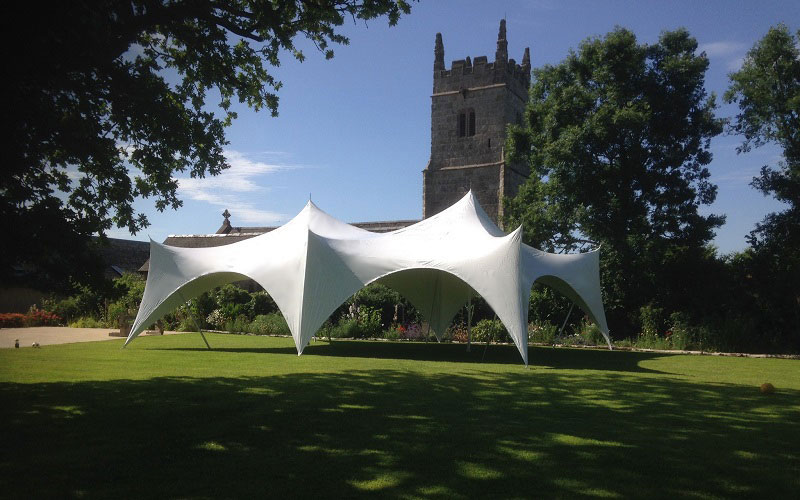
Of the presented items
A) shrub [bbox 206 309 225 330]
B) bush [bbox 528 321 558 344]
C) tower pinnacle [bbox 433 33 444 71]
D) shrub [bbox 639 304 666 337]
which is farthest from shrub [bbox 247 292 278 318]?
tower pinnacle [bbox 433 33 444 71]

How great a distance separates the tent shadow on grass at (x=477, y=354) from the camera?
11.0 metres

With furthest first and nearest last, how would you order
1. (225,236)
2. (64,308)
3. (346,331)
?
(225,236) → (64,308) → (346,331)

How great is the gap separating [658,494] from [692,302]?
13.2 m

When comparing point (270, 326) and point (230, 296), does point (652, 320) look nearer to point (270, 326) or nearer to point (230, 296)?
point (270, 326)

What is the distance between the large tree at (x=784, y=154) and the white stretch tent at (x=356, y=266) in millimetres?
4874

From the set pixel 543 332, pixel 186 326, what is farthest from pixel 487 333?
pixel 186 326

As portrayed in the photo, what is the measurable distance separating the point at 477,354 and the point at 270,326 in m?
7.19

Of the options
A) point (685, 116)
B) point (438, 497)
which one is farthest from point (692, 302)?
point (438, 497)

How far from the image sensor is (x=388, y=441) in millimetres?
4602

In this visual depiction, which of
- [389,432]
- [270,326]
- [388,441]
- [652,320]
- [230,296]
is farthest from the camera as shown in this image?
[230,296]

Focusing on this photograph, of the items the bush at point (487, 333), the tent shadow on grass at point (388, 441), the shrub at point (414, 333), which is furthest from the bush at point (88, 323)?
the tent shadow on grass at point (388, 441)

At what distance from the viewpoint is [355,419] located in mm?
5414

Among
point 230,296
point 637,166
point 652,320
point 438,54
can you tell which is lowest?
point 652,320

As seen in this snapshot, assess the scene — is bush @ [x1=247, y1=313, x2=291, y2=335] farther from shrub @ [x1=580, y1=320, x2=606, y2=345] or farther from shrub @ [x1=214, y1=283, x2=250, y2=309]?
shrub @ [x1=580, y1=320, x2=606, y2=345]
